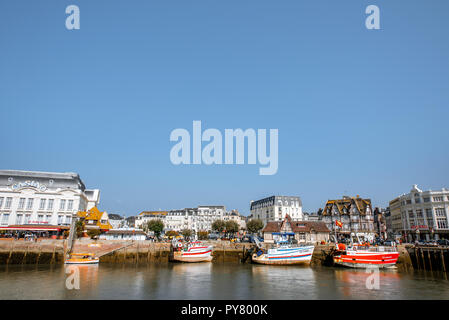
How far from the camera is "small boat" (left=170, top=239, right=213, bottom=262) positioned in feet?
167

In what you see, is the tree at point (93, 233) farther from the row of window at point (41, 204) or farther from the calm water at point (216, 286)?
the calm water at point (216, 286)

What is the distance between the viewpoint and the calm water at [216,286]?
82.4 feet

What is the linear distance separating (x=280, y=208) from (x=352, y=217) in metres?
40.2

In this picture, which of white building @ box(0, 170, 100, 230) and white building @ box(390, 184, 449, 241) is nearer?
white building @ box(0, 170, 100, 230)

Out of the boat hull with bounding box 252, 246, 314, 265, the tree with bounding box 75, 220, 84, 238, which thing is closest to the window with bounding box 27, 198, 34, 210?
the tree with bounding box 75, 220, 84, 238

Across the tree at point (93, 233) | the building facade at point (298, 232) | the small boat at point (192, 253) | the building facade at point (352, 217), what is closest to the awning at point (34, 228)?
the tree at point (93, 233)

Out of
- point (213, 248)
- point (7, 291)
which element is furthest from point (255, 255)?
point (7, 291)

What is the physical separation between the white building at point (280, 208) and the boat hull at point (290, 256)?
238 feet

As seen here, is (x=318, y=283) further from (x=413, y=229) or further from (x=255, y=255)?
(x=413, y=229)

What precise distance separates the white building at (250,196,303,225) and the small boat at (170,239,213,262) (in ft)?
237

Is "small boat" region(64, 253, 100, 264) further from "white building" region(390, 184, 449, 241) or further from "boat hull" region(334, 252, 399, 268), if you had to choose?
"white building" region(390, 184, 449, 241)

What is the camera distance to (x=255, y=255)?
50562 millimetres

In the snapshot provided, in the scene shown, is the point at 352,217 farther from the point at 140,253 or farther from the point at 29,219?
the point at 29,219

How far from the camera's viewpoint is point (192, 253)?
51094mm
